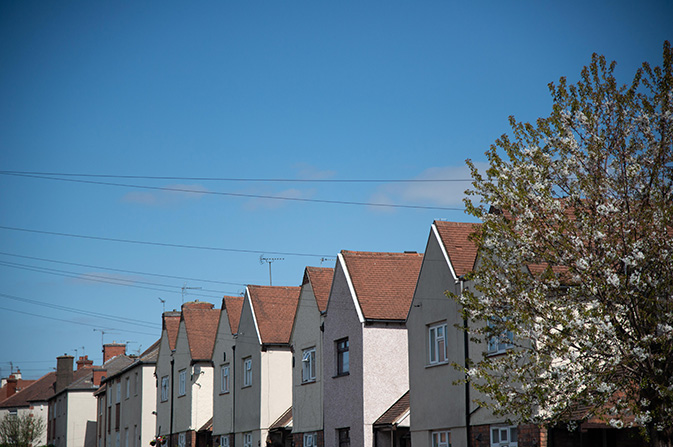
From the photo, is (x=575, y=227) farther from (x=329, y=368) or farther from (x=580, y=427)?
(x=329, y=368)

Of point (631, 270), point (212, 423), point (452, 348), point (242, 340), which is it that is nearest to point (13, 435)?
point (212, 423)

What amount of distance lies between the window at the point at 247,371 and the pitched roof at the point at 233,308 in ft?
6.22

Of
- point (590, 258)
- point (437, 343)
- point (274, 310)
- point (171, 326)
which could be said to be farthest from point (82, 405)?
point (590, 258)

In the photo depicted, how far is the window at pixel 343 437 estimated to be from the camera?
28141 mm

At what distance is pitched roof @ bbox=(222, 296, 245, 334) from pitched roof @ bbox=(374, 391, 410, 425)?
39.9 ft

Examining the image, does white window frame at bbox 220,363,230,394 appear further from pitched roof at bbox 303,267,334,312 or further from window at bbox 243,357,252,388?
pitched roof at bbox 303,267,334,312

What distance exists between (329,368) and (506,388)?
48.2 feet

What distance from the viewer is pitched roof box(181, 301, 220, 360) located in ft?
136

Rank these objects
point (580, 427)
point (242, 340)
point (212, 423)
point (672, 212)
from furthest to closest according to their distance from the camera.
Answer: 1. point (212, 423)
2. point (242, 340)
3. point (580, 427)
4. point (672, 212)

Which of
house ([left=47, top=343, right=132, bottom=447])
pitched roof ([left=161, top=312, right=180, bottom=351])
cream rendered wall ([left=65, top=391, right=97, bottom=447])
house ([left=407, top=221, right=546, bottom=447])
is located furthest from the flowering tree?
cream rendered wall ([left=65, top=391, right=97, bottom=447])

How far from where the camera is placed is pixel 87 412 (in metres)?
68.1

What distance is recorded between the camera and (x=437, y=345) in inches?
960

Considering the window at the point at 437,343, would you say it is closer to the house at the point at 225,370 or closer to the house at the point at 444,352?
the house at the point at 444,352

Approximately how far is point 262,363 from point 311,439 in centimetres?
467
